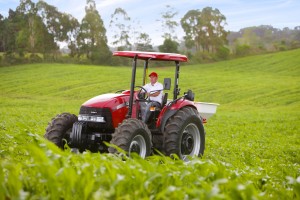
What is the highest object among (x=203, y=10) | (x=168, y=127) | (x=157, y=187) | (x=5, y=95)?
(x=203, y=10)

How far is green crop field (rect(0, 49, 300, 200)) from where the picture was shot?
2.92 m

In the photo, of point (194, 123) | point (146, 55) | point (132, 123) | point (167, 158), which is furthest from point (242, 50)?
point (167, 158)

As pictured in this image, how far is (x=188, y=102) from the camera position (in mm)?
9461

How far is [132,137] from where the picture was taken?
25.1ft

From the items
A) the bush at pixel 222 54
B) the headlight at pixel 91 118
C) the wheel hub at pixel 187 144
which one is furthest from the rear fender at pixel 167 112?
the bush at pixel 222 54

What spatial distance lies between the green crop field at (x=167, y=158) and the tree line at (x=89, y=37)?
4027 mm

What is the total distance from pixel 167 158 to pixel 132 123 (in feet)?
11.2

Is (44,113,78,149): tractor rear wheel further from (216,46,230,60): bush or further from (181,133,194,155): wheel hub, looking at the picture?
(216,46,230,60): bush

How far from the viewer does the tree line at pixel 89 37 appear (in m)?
56.4

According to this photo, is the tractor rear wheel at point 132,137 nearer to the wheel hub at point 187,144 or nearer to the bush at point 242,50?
the wheel hub at point 187,144

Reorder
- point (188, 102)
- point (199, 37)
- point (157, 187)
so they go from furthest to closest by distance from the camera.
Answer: point (199, 37)
point (188, 102)
point (157, 187)

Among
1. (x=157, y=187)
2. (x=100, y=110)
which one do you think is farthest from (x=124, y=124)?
(x=157, y=187)

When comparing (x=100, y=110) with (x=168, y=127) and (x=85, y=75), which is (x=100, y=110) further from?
(x=85, y=75)

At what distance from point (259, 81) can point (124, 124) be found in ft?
132
